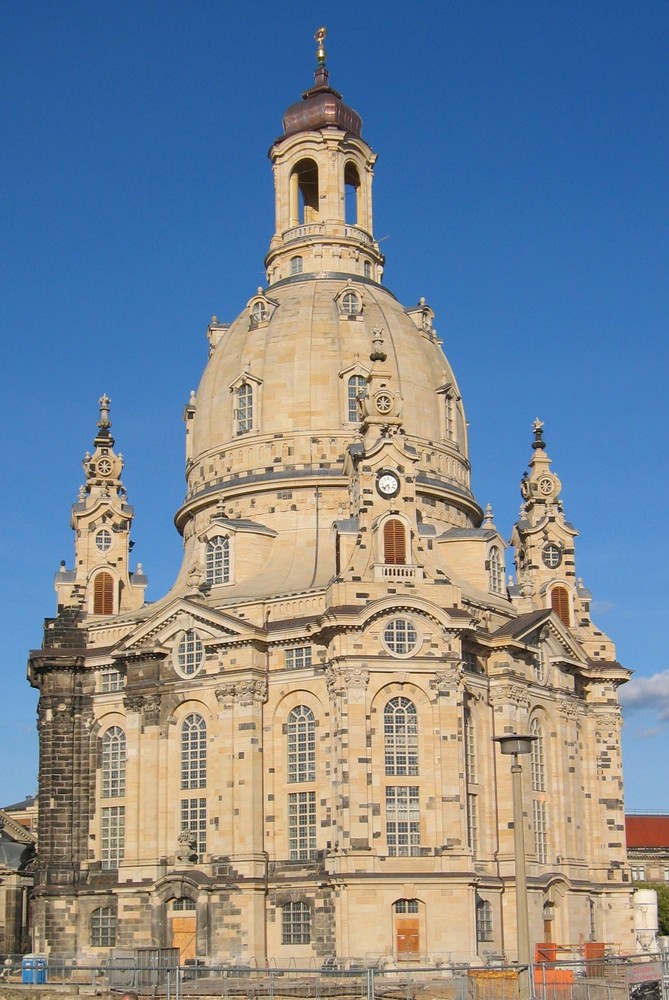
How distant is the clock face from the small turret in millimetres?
19527

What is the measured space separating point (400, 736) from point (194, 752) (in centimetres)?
1160

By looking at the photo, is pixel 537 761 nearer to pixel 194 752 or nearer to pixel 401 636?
pixel 401 636

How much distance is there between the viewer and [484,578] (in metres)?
80.6

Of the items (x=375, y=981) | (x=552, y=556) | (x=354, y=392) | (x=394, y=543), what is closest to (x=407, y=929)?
(x=375, y=981)

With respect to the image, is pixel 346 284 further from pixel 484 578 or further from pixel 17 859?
A: pixel 17 859

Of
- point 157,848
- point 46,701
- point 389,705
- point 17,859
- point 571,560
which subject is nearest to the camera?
point 389,705

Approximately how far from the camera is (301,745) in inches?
2808

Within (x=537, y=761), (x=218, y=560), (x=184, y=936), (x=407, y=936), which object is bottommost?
(x=184, y=936)

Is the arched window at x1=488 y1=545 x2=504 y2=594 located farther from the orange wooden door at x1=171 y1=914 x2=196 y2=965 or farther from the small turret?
the orange wooden door at x1=171 y1=914 x2=196 y2=965

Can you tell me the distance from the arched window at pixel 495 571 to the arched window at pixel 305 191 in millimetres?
25574

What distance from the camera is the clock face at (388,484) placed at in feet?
240

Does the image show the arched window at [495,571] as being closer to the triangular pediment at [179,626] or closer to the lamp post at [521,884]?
the triangular pediment at [179,626]

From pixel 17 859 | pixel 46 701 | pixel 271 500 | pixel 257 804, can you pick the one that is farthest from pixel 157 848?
pixel 17 859

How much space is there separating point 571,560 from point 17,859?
43.4m
